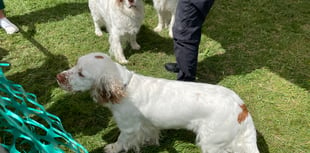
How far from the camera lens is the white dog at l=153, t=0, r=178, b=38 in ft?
15.9

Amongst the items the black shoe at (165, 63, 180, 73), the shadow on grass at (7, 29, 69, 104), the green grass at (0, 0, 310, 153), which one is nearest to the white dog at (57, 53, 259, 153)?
the green grass at (0, 0, 310, 153)

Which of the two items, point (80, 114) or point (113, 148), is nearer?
point (113, 148)

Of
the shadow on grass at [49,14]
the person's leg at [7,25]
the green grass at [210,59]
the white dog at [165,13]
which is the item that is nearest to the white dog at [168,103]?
the green grass at [210,59]

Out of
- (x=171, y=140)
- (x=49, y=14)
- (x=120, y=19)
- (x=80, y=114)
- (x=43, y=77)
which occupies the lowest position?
(x=171, y=140)

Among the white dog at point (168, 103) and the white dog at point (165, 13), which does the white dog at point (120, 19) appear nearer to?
the white dog at point (165, 13)

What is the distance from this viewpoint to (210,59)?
4.60 m

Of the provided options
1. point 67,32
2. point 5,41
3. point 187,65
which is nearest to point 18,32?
point 5,41

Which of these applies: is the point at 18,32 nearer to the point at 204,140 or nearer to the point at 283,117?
the point at 204,140

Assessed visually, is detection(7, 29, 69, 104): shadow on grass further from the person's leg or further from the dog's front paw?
the dog's front paw

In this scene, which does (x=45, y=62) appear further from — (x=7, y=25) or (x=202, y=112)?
(x=202, y=112)

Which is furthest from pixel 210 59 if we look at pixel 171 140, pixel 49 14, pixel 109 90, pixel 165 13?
pixel 49 14

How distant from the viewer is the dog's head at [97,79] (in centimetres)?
260

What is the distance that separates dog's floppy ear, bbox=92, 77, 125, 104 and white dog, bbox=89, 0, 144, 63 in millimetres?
1770

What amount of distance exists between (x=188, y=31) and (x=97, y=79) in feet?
4.11
